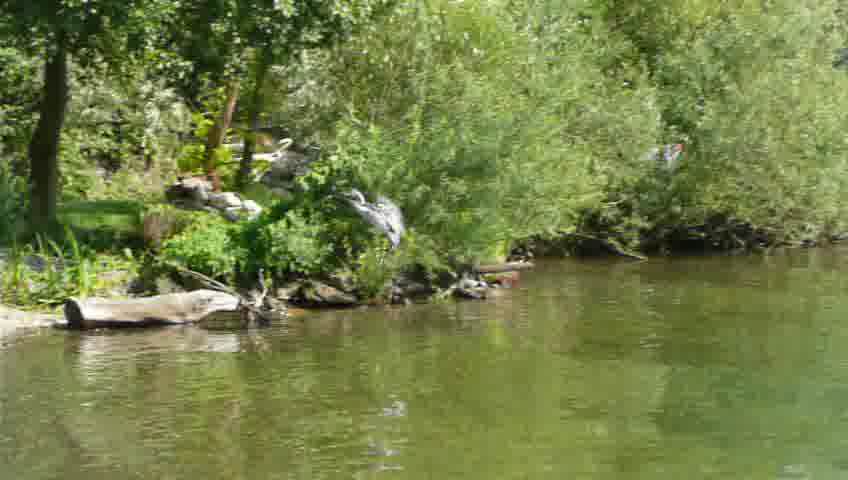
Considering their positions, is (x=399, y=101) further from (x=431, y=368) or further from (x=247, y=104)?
(x=431, y=368)

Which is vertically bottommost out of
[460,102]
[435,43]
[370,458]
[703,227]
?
[370,458]

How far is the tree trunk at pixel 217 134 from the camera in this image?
24328mm

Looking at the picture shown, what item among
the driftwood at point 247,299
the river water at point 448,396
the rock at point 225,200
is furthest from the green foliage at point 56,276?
the rock at point 225,200

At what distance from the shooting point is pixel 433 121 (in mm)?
20375

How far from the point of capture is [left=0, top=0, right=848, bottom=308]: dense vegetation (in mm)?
19250

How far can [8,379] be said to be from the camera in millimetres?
13508

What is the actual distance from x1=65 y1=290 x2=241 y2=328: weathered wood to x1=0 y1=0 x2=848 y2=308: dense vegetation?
0.89 m

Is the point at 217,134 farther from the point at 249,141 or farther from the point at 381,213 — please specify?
the point at 381,213

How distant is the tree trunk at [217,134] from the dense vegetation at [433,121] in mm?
88

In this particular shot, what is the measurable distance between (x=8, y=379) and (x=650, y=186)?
18.0 metres

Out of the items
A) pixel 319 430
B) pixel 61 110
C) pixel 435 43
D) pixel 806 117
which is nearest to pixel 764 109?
pixel 806 117

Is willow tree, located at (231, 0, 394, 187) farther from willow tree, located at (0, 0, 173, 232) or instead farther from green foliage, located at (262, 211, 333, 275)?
green foliage, located at (262, 211, 333, 275)

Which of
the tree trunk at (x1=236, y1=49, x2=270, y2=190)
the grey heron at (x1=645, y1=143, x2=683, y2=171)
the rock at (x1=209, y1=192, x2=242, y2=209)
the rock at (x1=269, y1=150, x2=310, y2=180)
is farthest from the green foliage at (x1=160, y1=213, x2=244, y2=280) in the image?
the grey heron at (x1=645, y1=143, x2=683, y2=171)

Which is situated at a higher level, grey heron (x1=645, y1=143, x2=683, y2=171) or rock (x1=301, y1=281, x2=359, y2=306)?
grey heron (x1=645, y1=143, x2=683, y2=171)
